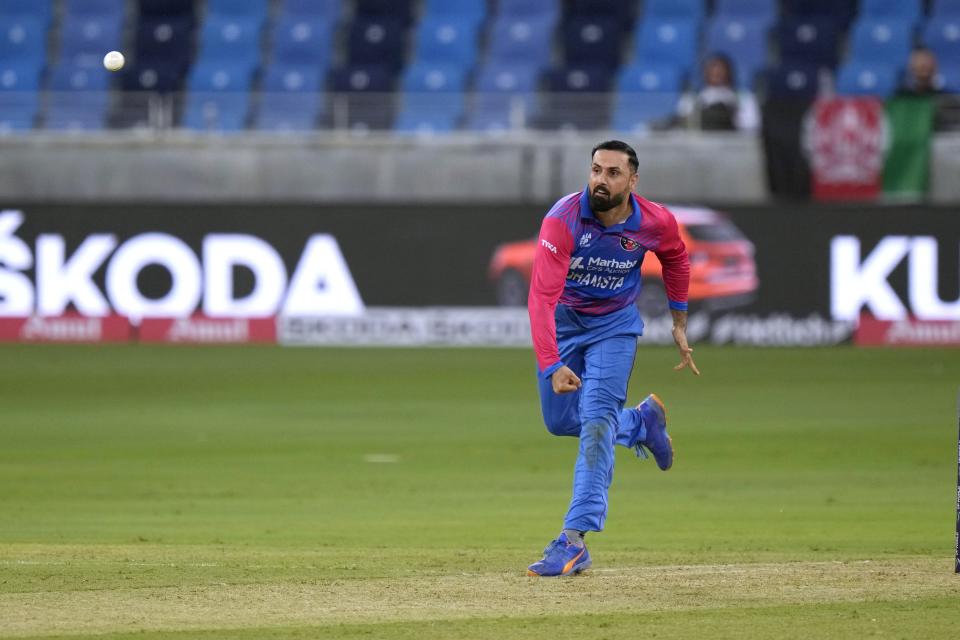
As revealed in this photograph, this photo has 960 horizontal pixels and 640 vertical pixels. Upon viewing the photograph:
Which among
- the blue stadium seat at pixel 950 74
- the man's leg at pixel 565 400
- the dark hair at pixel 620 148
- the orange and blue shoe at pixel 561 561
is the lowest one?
the orange and blue shoe at pixel 561 561

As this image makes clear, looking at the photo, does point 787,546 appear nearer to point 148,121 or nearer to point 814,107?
point 814,107

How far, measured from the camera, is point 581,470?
27.5ft

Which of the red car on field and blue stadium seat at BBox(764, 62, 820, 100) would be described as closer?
the red car on field

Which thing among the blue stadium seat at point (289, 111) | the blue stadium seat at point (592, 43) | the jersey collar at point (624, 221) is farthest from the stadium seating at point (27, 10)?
the jersey collar at point (624, 221)

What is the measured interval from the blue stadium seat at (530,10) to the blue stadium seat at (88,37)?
6950mm

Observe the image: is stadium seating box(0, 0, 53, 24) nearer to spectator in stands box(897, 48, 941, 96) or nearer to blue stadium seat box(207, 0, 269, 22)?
blue stadium seat box(207, 0, 269, 22)

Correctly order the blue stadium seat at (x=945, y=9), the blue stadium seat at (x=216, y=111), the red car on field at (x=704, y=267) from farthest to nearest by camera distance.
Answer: the blue stadium seat at (x=945, y=9)
the blue stadium seat at (x=216, y=111)
the red car on field at (x=704, y=267)

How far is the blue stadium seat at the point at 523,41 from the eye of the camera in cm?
2902

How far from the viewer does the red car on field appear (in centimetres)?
2502

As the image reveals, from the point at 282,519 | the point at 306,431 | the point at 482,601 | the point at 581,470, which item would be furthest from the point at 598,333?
the point at 306,431

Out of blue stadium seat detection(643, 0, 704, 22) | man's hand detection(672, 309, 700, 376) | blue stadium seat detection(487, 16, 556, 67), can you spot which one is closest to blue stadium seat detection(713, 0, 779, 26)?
blue stadium seat detection(643, 0, 704, 22)

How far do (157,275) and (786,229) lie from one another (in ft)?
31.5

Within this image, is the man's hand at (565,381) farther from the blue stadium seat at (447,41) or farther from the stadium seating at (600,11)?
the stadium seating at (600,11)

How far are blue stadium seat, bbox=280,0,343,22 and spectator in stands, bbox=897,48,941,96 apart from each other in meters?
10.4
